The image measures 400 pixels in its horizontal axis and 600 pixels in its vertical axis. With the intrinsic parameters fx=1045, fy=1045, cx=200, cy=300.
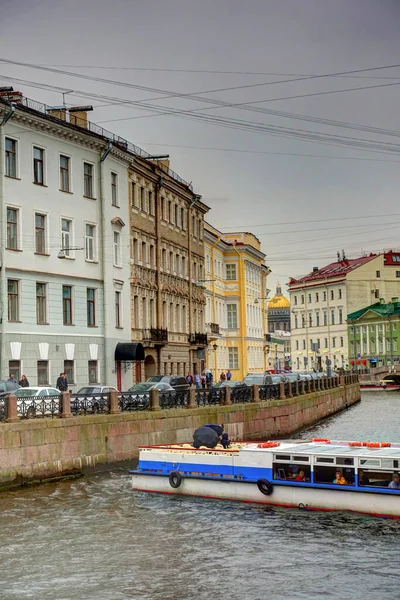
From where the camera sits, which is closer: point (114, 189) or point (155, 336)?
point (114, 189)

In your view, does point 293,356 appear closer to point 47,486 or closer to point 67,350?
point 67,350

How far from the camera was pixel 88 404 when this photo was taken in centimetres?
3084

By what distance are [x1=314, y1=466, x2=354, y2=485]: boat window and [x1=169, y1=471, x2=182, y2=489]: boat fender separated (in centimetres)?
387

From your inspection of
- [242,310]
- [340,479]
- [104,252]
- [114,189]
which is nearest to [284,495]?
[340,479]

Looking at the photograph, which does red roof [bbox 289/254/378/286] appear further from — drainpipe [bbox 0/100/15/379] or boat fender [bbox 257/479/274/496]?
Result: boat fender [bbox 257/479/274/496]

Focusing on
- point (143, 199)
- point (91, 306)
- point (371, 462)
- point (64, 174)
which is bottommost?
point (371, 462)

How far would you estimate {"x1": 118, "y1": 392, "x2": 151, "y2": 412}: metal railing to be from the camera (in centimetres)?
3253

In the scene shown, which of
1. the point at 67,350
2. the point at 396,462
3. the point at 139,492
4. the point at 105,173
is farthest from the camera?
the point at 105,173

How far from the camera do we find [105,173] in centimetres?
4684

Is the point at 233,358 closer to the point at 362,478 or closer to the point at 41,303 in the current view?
the point at 41,303

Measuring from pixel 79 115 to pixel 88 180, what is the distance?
195 inches

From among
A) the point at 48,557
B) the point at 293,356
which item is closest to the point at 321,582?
the point at 48,557

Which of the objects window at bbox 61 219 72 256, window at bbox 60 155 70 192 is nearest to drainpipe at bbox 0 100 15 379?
window at bbox 61 219 72 256

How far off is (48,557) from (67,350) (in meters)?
24.5
